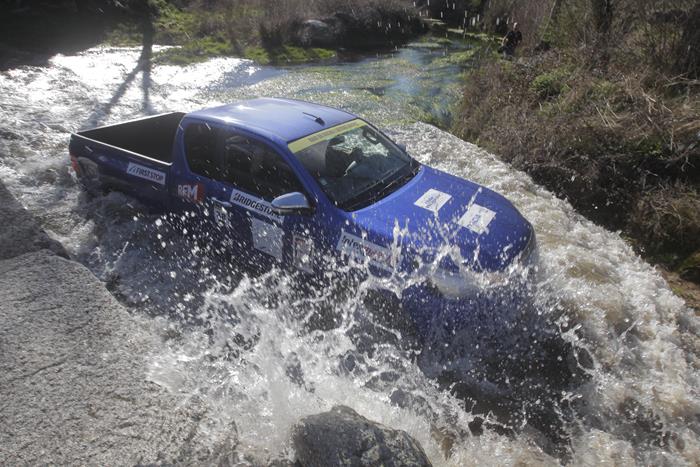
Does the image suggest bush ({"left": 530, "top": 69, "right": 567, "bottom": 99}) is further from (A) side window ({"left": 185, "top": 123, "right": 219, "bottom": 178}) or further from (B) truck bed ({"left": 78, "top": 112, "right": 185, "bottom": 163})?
(A) side window ({"left": 185, "top": 123, "right": 219, "bottom": 178})

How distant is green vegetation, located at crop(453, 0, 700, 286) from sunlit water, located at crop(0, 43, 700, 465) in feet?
2.04

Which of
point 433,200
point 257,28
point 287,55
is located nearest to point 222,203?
point 433,200

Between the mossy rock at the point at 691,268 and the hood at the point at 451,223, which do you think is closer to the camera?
the hood at the point at 451,223

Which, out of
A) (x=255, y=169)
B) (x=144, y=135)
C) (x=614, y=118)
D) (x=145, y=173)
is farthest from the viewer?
(x=614, y=118)

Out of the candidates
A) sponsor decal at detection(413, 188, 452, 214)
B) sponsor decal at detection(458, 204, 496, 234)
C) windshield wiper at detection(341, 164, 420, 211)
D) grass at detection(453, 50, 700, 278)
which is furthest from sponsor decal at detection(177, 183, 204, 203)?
grass at detection(453, 50, 700, 278)

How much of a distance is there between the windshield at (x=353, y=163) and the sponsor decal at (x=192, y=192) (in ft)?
3.59

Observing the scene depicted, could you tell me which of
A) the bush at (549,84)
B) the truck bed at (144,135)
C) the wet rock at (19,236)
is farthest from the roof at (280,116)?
the bush at (549,84)

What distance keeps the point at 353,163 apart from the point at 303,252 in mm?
987

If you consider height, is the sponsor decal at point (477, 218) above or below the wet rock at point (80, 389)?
above

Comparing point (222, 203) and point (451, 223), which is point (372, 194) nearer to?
point (451, 223)

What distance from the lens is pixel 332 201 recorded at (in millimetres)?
4121

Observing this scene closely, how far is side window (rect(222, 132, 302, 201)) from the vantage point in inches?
171

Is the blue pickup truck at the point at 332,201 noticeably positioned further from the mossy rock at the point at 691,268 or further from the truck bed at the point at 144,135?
the mossy rock at the point at 691,268

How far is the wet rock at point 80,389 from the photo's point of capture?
2.58m
